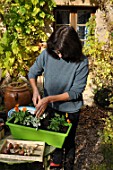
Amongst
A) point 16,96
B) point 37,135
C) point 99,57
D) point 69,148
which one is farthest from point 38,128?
point 99,57

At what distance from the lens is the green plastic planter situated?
6.77ft

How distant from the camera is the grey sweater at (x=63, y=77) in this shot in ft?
7.55

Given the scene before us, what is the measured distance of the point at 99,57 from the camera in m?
4.71

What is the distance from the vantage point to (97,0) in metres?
4.59

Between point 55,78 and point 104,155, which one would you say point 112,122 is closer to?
point 104,155

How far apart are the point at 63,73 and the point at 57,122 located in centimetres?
43

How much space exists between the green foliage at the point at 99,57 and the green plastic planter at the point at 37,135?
2.64m

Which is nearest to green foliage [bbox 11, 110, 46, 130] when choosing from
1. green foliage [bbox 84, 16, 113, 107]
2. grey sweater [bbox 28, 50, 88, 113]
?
grey sweater [bbox 28, 50, 88, 113]

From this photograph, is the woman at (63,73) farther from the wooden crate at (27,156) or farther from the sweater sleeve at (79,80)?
the wooden crate at (27,156)

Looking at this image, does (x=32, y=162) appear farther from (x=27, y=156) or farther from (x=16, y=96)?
(x=16, y=96)

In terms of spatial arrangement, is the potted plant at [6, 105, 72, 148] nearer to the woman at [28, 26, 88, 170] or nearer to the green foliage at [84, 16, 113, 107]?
the woman at [28, 26, 88, 170]

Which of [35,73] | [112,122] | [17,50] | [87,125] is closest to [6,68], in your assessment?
[17,50]

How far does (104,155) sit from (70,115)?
4.16ft

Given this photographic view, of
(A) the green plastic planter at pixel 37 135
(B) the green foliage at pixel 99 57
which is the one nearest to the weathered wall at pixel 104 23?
(B) the green foliage at pixel 99 57
